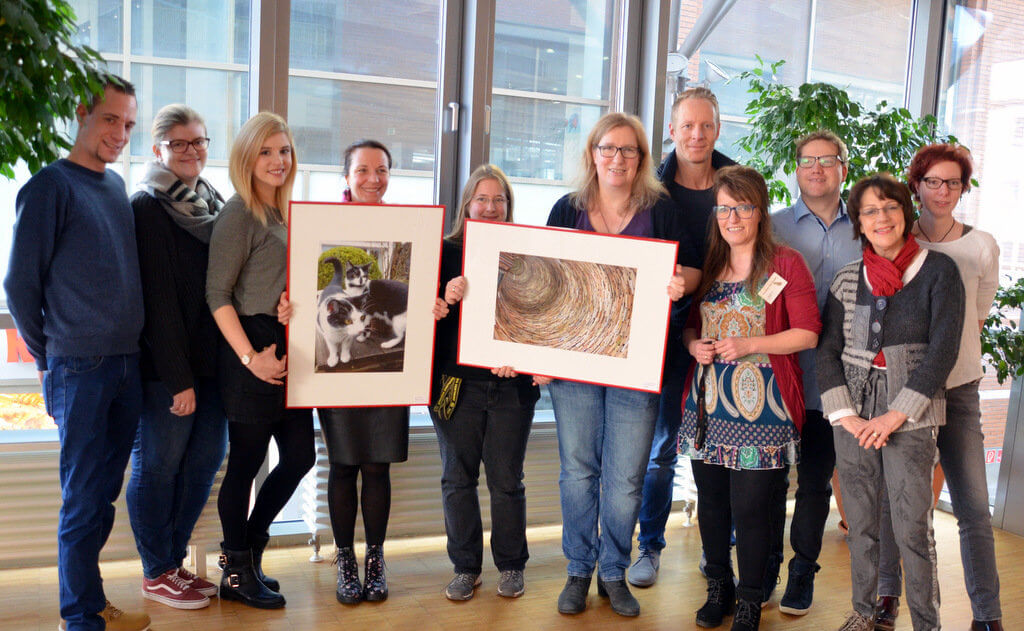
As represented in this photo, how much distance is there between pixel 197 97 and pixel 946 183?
2683 millimetres

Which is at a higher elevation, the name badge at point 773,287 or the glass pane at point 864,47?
the glass pane at point 864,47

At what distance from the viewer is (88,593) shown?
2561 mm

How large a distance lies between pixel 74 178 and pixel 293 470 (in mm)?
1134

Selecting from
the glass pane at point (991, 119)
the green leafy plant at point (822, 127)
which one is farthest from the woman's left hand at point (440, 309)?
the glass pane at point (991, 119)

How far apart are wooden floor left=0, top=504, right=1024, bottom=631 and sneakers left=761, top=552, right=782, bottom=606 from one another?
0.20ft

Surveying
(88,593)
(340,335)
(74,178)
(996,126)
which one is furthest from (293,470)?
(996,126)

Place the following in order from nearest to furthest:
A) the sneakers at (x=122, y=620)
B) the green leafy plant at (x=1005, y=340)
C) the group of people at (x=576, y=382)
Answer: the group of people at (x=576, y=382)
the sneakers at (x=122, y=620)
the green leafy plant at (x=1005, y=340)

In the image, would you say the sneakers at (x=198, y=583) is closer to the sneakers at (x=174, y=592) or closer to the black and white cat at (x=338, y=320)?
the sneakers at (x=174, y=592)

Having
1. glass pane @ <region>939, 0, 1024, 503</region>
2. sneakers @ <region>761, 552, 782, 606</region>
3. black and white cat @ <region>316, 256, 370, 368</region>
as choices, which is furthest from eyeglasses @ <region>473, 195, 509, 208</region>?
glass pane @ <region>939, 0, 1024, 503</region>

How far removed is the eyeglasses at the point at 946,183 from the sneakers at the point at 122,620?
2.82 metres

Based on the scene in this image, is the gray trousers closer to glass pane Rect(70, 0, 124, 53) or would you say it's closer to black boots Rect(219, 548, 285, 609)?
black boots Rect(219, 548, 285, 609)

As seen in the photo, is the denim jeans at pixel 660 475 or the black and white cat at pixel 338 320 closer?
the black and white cat at pixel 338 320

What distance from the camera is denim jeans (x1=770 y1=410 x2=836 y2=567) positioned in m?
3.03

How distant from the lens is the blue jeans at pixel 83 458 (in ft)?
8.14
